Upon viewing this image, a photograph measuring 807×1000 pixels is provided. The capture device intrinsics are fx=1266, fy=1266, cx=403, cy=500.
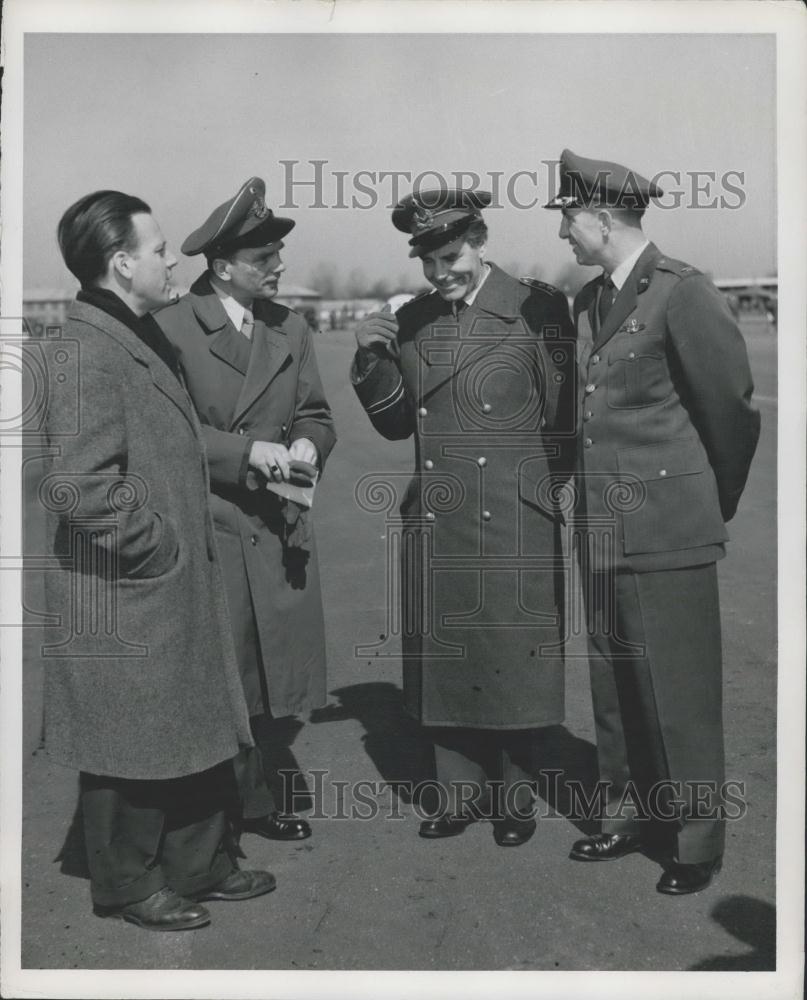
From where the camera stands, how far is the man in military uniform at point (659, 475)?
167 inches

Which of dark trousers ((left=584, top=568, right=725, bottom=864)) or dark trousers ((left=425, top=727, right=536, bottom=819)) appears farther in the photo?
dark trousers ((left=425, top=727, right=536, bottom=819))

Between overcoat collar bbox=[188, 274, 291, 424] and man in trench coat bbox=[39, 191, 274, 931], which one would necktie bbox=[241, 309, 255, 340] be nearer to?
overcoat collar bbox=[188, 274, 291, 424]

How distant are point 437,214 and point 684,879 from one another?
244 cm

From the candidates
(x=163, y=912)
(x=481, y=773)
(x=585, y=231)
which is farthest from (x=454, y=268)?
(x=163, y=912)

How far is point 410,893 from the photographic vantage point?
435 cm

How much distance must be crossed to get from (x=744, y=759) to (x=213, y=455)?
101 inches

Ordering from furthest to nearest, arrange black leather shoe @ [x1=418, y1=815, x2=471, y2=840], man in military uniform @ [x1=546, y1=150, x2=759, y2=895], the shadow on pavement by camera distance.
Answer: black leather shoe @ [x1=418, y1=815, x2=471, y2=840] → man in military uniform @ [x1=546, y1=150, x2=759, y2=895] → the shadow on pavement

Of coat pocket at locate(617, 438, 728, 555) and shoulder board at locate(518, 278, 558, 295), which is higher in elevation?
shoulder board at locate(518, 278, 558, 295)

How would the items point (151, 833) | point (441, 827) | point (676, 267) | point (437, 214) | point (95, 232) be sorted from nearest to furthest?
point (95, 232) → point (151, 833) → point (676, 267) → point (437, 214) → point (441, 827)

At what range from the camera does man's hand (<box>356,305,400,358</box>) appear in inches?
180

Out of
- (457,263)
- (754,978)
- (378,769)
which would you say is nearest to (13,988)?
(378,769)

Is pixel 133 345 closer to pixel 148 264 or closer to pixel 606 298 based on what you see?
pixel 148 264

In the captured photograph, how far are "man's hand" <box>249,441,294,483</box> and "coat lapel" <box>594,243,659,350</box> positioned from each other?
121 centimetres

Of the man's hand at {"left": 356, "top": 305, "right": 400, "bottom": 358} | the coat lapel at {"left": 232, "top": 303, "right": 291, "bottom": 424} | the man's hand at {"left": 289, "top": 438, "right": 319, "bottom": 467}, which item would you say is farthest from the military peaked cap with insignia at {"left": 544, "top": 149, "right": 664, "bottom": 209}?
the man's hand at {"left": 289, "top": 438, "right": 319, "bottom": 467}
